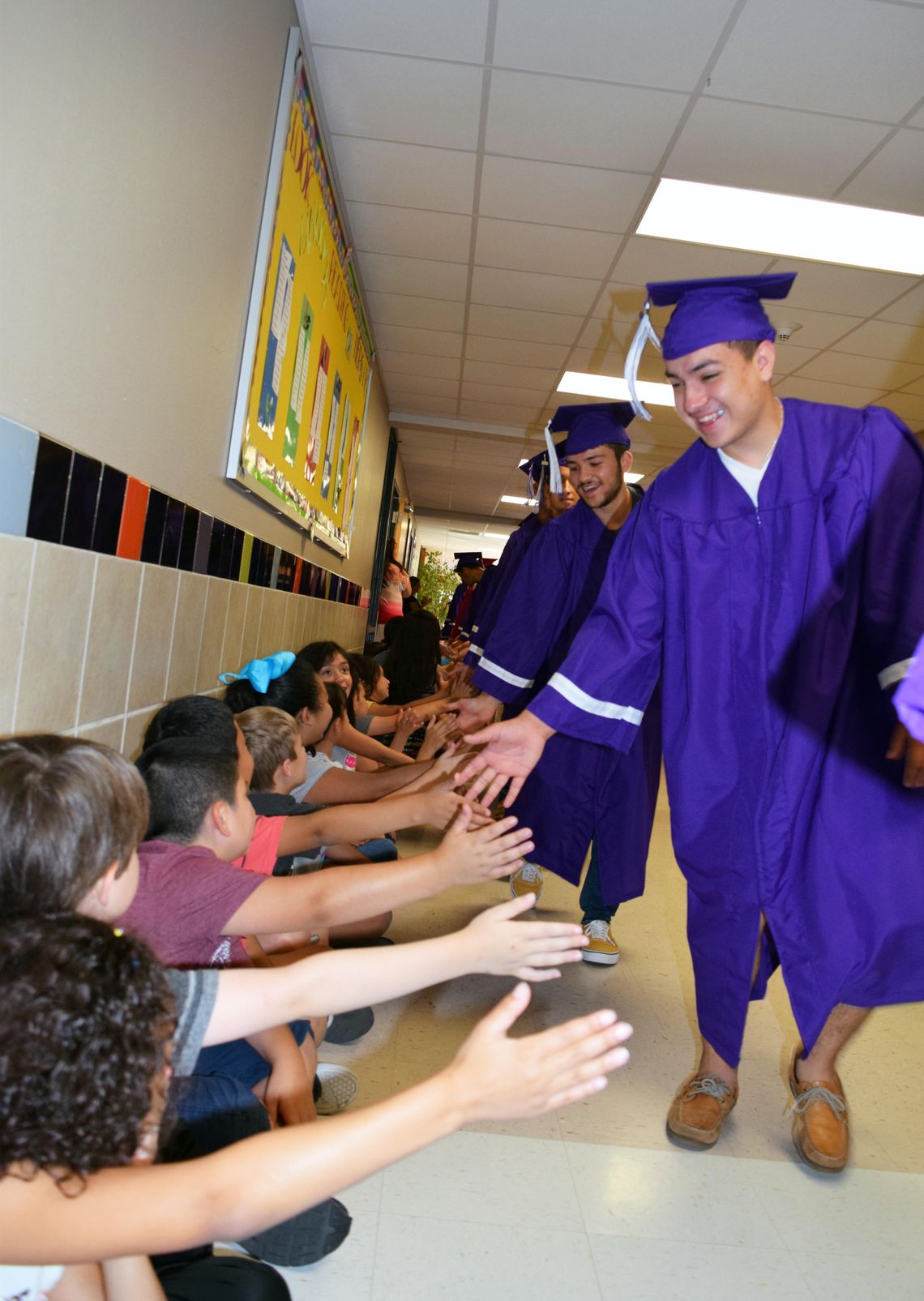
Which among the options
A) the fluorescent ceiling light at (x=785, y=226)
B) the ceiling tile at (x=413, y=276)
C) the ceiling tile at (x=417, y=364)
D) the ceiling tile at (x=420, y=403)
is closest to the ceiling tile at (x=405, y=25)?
the fluorescent ceiling light at (x=785, y=226)

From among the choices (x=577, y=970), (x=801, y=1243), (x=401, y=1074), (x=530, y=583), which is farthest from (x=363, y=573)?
(x=801, y=1243)

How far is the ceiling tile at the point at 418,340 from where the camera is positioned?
6035mm

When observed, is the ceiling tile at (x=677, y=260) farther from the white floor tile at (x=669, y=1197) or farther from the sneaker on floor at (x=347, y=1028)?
the white floor tile at (x=669, y=1197)

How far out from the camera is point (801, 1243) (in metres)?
1.64

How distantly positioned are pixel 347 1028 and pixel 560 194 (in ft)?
10.9

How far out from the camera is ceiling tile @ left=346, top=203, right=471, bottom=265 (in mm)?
4410

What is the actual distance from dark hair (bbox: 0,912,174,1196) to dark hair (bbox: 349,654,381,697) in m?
3.13

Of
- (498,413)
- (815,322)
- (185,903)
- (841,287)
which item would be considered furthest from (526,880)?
(498,413)

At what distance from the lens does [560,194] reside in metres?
4.04

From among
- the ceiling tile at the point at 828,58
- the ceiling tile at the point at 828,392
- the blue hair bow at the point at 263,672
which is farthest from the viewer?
the ceiling tile at the point at 828,392

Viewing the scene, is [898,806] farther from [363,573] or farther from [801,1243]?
[363,573]

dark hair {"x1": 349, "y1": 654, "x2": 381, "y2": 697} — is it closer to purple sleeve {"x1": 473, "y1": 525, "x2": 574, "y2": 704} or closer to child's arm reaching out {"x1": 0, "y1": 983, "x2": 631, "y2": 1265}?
purple sleeve {"x1": 473, "y1": 525, "x2": 574, "y2": 704}

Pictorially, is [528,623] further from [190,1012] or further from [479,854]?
[190,1012]

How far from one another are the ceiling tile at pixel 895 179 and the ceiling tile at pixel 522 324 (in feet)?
6.23
